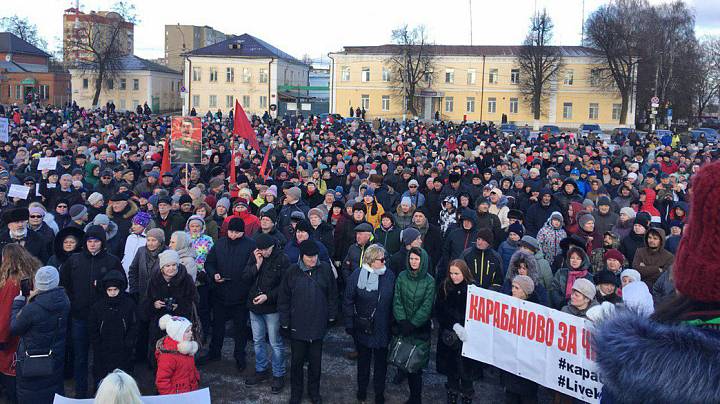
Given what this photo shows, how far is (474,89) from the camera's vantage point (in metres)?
67.1

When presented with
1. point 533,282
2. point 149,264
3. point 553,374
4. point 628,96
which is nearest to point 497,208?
point 533,282

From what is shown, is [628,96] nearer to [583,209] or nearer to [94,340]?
[583,209]

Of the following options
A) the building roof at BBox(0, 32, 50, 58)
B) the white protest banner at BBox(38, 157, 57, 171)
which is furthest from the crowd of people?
the building roof at BBox(0, 32, 50, 58)

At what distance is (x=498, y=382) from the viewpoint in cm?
761

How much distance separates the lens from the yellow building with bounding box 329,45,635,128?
65938mm

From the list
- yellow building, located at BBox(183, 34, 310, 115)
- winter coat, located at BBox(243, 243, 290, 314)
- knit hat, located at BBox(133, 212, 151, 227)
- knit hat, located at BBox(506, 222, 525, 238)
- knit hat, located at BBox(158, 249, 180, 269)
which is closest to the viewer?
knit hat, located at BBox(158, 249, 180, 269)

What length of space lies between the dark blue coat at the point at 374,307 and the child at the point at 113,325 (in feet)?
7.43

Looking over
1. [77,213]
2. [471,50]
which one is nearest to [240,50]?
[471,50]

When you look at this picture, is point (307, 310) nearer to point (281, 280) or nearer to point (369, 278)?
point (281, 280)

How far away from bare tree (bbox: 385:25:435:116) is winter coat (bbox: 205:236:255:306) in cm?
6073

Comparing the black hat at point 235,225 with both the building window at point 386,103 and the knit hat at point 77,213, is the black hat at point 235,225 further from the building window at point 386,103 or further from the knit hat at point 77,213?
the building window at point 386,103

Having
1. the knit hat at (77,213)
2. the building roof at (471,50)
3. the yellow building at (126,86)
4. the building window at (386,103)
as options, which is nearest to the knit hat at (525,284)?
the knit hat at (77,213)

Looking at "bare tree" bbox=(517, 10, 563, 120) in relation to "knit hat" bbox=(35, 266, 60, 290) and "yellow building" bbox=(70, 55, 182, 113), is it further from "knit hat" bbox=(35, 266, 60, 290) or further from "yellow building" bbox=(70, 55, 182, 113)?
"knit hat" bbox=(35, 266, 60, 290)

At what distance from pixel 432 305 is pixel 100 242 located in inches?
143
